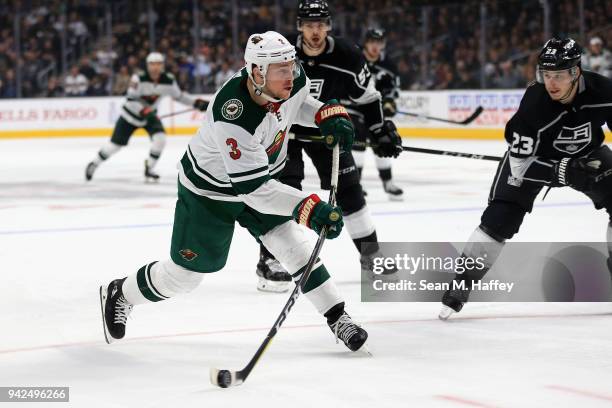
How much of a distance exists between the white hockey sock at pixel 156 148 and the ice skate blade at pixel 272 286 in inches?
213

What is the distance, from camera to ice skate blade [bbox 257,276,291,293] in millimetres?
4902

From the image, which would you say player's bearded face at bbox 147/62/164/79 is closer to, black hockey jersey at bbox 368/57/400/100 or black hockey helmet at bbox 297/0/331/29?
black hockey jersey at bbox 368/57/400/100

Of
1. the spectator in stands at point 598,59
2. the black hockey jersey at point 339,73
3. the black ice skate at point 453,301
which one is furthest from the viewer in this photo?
the spectator in stands at point 598,59

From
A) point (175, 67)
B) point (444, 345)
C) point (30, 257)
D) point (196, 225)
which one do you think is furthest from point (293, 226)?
point (175, 67)

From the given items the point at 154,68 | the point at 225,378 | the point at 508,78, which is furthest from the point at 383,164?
the point at 508,78

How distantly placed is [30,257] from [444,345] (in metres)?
2.92

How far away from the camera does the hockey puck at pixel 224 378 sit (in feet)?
10.3

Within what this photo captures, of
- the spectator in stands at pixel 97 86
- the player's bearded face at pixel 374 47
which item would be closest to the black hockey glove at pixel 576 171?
the player's bearded face at pixel 374 47

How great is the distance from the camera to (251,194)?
11.3 ft

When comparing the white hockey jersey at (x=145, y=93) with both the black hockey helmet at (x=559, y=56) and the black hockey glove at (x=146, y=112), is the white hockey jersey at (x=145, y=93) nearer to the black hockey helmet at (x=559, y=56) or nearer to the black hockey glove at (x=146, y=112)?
the black hockey glove at (x=146, y=112)

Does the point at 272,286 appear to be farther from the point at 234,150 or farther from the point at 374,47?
the point at 374,47

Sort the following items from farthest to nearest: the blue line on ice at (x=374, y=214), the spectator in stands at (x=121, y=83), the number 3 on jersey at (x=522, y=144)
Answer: the spectator in stands at (x=121, y=83)
the blue line on ice at (x=374, y=214)
the number 3 on jersey at (x=522, y=144)

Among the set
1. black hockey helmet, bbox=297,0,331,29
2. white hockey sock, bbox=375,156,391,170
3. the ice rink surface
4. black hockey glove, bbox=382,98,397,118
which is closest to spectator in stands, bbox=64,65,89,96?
black hockey glove, bbox=382,98,397,118

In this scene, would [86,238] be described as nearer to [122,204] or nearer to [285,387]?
[122,204]
